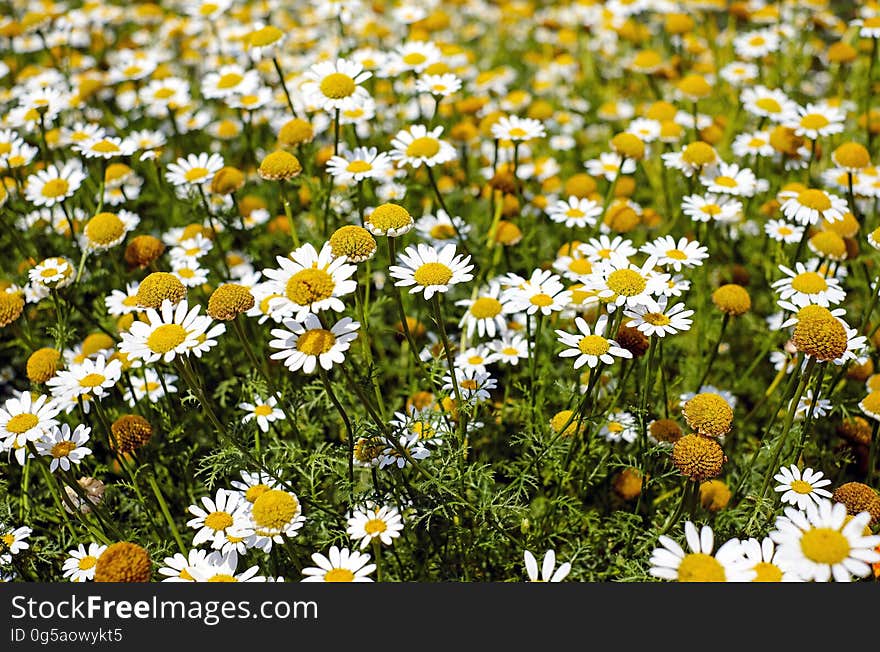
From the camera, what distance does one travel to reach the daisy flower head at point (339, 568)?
224 cm

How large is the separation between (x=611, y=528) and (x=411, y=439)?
82cm

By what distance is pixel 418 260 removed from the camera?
8.40 ft

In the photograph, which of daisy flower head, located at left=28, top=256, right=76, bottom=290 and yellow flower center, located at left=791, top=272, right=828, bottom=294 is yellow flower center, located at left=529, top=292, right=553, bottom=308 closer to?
yellow flower center, located at left=791, top=272, right=828, bottom=294

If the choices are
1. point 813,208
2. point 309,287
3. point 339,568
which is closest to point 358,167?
point 309,287

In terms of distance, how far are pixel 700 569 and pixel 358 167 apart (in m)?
2.11

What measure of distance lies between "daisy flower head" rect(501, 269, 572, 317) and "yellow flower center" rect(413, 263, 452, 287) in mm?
426

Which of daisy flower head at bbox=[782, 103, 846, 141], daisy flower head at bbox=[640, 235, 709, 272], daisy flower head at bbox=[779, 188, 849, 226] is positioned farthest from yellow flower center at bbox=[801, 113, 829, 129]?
daisy flower head at bbox=[640, 235, 709, 272]

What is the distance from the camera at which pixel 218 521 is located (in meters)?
2.50

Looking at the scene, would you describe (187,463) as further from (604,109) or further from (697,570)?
(604,109)

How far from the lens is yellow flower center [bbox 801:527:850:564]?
1.98 meters

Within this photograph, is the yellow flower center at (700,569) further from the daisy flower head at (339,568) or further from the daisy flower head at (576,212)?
the daisy flower head at (576,212)

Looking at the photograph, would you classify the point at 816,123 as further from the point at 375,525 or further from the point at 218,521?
the point at 218,521

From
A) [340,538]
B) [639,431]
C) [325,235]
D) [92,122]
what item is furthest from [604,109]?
[340,538]

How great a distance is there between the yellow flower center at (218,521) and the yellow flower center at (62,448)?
0.60 meters
